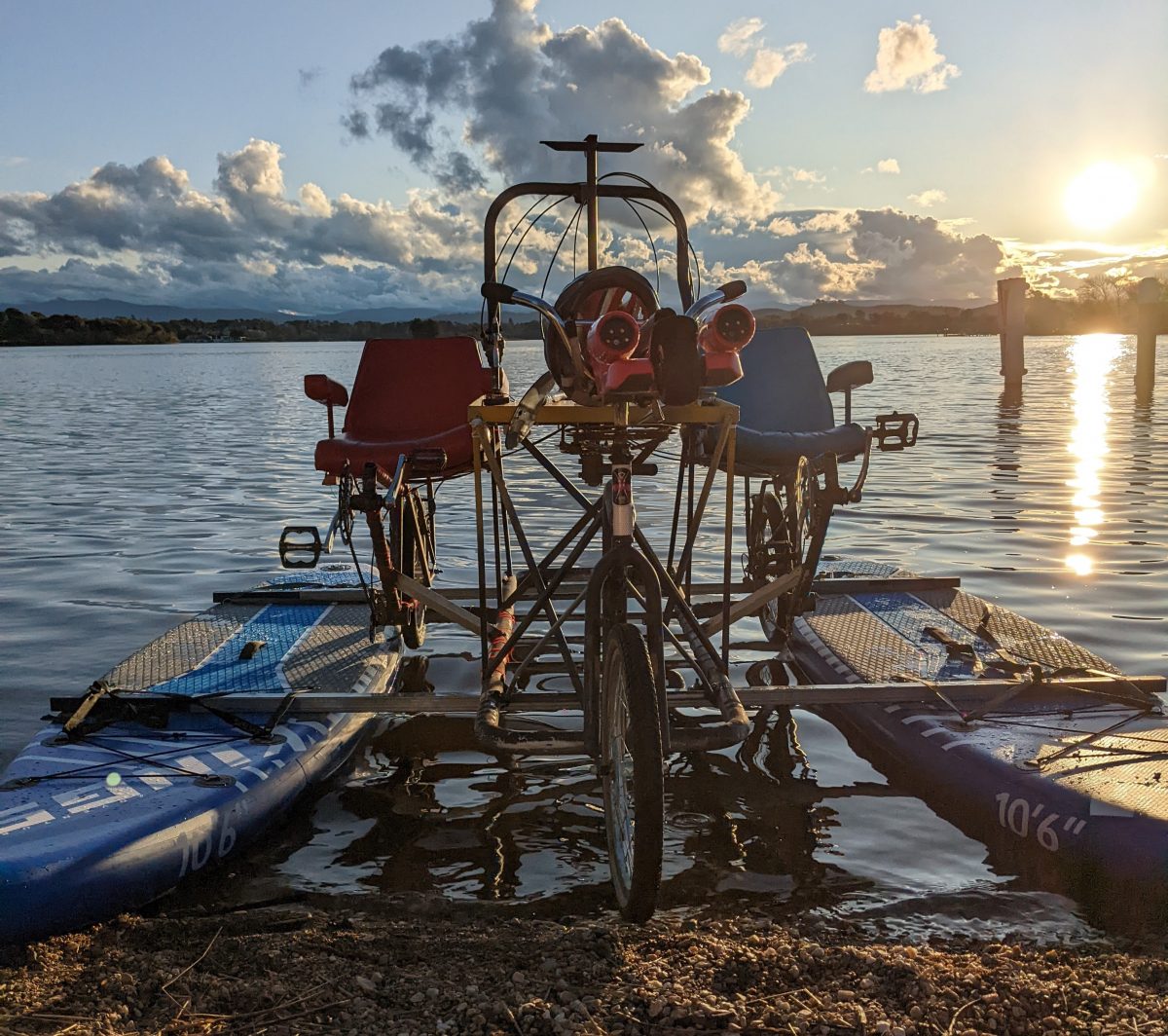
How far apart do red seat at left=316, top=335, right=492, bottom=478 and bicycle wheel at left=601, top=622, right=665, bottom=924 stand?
455cm

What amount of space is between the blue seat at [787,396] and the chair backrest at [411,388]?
197cm

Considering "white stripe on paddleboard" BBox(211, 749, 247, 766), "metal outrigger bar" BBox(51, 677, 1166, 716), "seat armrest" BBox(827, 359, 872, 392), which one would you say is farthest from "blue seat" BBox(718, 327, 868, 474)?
"white stripe on paddleboard" BBox(211, 749, 247, 766)

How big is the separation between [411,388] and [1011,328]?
32.2 m

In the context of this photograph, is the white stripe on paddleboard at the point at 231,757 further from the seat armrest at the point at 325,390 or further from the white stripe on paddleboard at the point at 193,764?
the seat armrest at the point at 325,390

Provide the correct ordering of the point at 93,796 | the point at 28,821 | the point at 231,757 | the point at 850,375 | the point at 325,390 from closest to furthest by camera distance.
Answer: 1. the point at 28,821
2. the point at 93,796
3. the point at 231,757
4. the point at 325,390
5. the point at 850,375

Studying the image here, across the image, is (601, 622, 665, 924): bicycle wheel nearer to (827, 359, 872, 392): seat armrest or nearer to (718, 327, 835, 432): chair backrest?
(827, 359, 872, 392): seat armrest

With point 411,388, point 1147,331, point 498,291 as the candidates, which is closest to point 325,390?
point 411,388

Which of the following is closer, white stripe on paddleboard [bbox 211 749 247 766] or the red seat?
white stripe on paddleboard [bbox 211 749 247 766]

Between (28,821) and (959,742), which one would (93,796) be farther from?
(959,742)

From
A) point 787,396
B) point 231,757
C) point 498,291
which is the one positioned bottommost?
point 231,757

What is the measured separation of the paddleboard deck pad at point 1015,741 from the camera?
14.0 ft

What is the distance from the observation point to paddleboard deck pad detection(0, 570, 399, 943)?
13.0 feet

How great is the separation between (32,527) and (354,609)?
8.18 m

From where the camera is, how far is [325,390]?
24.8ft
